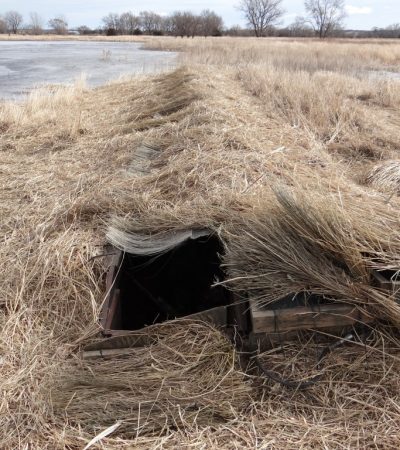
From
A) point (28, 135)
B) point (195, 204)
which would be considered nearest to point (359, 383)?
point (195, 204)

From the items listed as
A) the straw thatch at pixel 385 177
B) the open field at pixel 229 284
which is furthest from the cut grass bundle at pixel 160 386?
the straw thatch at pixel 385 177

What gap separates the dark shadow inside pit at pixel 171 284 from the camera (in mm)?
3340

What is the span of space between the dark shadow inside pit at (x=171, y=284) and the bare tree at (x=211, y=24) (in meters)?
76.2

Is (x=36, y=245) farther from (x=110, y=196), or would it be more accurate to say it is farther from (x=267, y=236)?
(x=267, y=236)

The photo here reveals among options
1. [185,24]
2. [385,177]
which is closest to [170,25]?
[185,24]

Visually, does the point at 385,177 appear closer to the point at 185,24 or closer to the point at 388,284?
the point at 388,284

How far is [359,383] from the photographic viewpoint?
215 cm

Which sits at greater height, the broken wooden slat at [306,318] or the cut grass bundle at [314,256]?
the cut grass bundle at [314,256]

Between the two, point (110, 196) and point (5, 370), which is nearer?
point (5, 370)

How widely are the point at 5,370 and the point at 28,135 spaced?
17.0 feet

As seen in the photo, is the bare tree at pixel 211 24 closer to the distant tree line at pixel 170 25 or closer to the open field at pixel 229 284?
the distant tree line at pixel 170 25

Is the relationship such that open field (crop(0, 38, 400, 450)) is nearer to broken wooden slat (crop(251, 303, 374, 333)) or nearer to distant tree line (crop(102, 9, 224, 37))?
broken wooden slat (crop(251, 303, 374, 333))

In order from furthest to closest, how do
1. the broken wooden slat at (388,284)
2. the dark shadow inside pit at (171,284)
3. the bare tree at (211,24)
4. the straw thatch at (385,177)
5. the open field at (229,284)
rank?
the bare tree at (211,24), the straw thatch at (385,177), the dark shadow inside pit at (171,284), the broken wooden slat at (388,284), the open field at (229,284)

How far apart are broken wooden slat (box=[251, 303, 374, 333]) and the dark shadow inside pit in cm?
98
